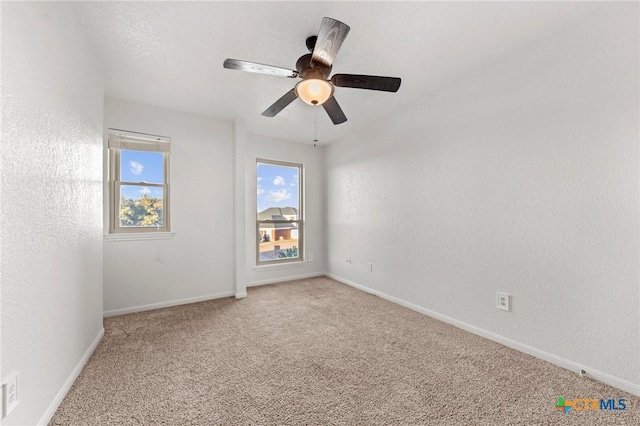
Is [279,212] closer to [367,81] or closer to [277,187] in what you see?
[277,187]

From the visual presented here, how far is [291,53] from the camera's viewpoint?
214cm

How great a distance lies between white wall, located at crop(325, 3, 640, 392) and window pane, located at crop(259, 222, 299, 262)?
6.51ft

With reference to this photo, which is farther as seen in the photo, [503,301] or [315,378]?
[503,301]

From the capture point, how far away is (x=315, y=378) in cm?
180

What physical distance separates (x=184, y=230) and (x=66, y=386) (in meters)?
1.96

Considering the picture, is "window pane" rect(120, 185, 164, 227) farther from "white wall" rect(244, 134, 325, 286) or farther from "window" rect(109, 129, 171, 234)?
"white wall" rect(244, 134, 325, 286)

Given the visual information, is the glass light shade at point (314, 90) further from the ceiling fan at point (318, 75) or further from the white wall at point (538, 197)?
the white wall at point (538, 197)

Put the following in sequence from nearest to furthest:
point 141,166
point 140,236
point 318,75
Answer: point 318,75, point 140,236, point 141,166

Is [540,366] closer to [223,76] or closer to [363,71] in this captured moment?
[363,71]

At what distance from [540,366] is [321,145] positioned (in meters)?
4.02

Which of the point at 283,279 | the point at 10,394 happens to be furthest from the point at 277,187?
the point at 10,394

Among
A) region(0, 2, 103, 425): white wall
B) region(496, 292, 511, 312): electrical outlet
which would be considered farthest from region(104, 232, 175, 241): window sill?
region(496, 292, 511, 312): electrical outlet

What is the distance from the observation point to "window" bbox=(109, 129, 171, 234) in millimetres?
2994

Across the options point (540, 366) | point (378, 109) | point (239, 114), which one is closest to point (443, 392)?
point (540, 366)
